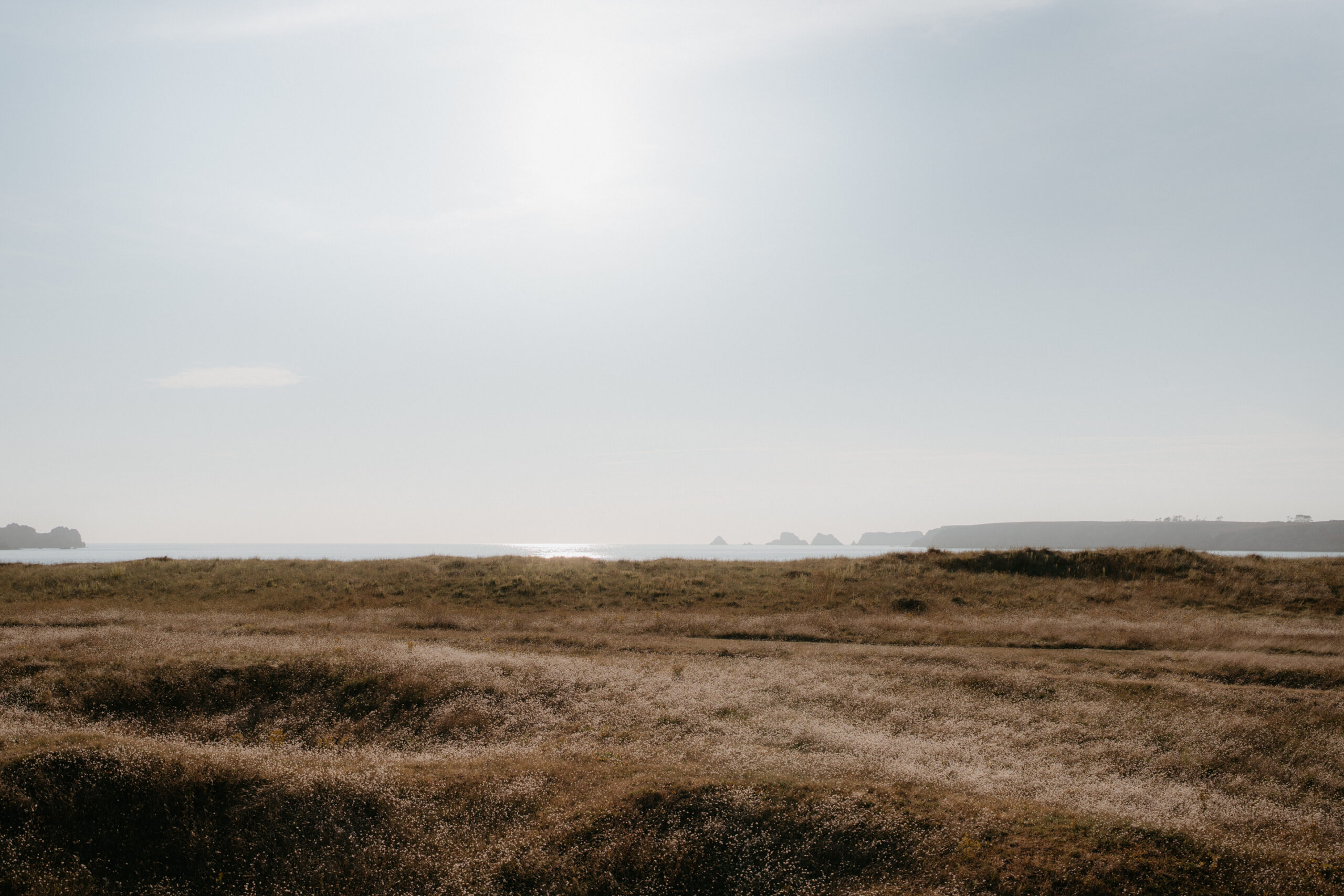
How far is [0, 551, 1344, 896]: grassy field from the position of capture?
9.59 meters

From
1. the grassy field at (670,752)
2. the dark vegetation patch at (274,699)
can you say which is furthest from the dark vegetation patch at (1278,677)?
the dark vegetation patch at (274,699)

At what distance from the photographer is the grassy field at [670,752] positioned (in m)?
9.59

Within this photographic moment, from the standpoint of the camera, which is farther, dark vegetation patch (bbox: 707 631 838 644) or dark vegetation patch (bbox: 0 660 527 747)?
dark vegetation patch (bbox: 707 631 838 644)

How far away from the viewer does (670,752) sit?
45.2ft

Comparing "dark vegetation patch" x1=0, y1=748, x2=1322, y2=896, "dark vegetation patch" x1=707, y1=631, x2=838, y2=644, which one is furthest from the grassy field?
"dark vegetation patch" x1=707, y1=631, x2=838, y2=644

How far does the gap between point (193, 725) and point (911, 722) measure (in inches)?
647

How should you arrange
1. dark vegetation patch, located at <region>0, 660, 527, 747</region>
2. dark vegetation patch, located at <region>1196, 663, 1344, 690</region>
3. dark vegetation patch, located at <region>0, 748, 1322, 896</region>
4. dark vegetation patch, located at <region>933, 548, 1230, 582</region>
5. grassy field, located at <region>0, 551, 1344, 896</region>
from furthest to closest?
dark vegetation patch, located at <region>933, 548, 1230, 582</region> → dark vegetation patch, located at <region>1196, 663, 1344, 690</region> → dark vegetation patch, located at <region>0, 660, 527, 747</region> → grassy field, located at <region>0, 551, 1344, 896</region> → dark vegetation patch, located at <region>0, 748, 1322, 896</region>

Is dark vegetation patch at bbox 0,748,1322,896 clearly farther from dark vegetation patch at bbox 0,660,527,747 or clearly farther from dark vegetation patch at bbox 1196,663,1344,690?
dark vegetation patch at bbox 1196,663,1344,690

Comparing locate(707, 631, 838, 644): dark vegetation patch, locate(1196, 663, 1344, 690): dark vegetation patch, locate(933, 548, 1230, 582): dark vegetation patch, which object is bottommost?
locate(707, 631, 838, 644): dark vegetation patch

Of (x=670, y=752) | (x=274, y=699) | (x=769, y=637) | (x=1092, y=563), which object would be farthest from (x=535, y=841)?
(x=1092, y=563)

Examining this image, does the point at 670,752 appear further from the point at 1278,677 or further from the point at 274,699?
the point at 1278,677

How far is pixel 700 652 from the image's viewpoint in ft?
77.7

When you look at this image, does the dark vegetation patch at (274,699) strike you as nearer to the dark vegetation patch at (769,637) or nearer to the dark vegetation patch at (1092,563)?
the dark vegetation patch at (769,637)

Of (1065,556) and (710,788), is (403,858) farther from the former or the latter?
(1065,556)
